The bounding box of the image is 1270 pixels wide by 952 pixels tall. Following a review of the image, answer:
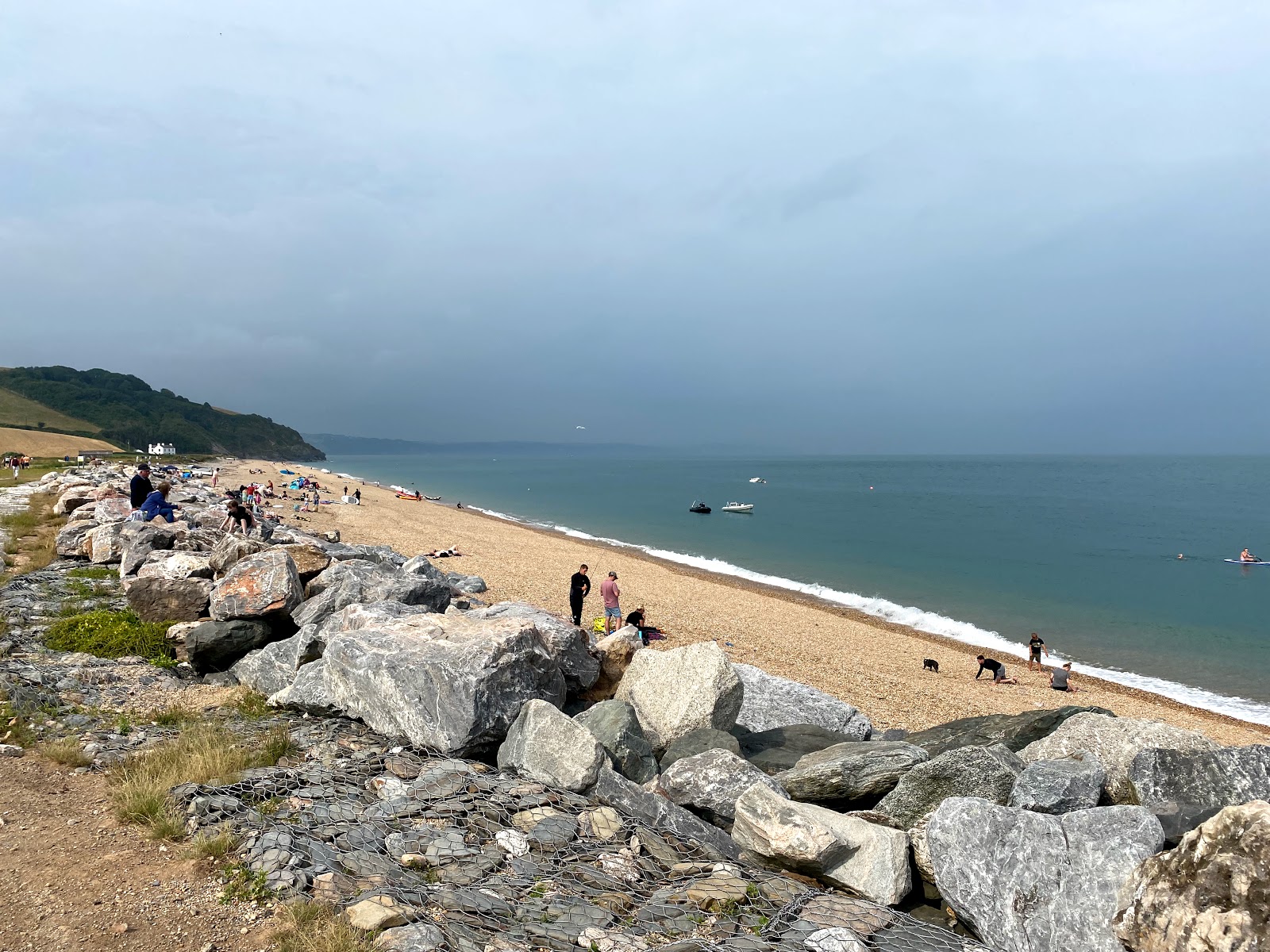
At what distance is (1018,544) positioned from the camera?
185ft

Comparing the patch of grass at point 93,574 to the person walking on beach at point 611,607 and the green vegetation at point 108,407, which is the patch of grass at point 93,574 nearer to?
the person walking on beach at point 611,607

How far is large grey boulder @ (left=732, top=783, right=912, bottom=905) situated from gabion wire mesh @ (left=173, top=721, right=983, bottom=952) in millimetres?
170

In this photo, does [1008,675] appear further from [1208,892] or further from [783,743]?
[1208,892]

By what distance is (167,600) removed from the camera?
1130cm

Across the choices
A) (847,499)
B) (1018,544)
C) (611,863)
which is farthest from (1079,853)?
(847,499)

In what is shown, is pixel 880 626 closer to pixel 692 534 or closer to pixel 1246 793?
pixel 1246 793

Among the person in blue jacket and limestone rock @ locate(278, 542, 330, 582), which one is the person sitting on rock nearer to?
the person in blue jacket

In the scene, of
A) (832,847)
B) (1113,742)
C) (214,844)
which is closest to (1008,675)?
(1113,742)

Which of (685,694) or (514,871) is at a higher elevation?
(685,694)

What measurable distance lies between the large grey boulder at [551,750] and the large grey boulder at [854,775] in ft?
6.22

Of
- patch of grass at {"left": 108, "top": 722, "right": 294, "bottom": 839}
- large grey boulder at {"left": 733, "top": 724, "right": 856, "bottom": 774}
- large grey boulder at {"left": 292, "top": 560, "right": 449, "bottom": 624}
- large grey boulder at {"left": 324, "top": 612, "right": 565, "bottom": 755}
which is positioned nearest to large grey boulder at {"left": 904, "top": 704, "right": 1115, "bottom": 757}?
large grey boulder at {"left": 733, "top": 724, "right": 856, "bottom": 774}

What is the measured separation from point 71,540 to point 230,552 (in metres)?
8.30

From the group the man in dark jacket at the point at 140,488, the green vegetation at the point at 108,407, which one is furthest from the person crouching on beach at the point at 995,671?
the green vegetation at the point at 108,407

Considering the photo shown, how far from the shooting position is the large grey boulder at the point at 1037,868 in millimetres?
4449
